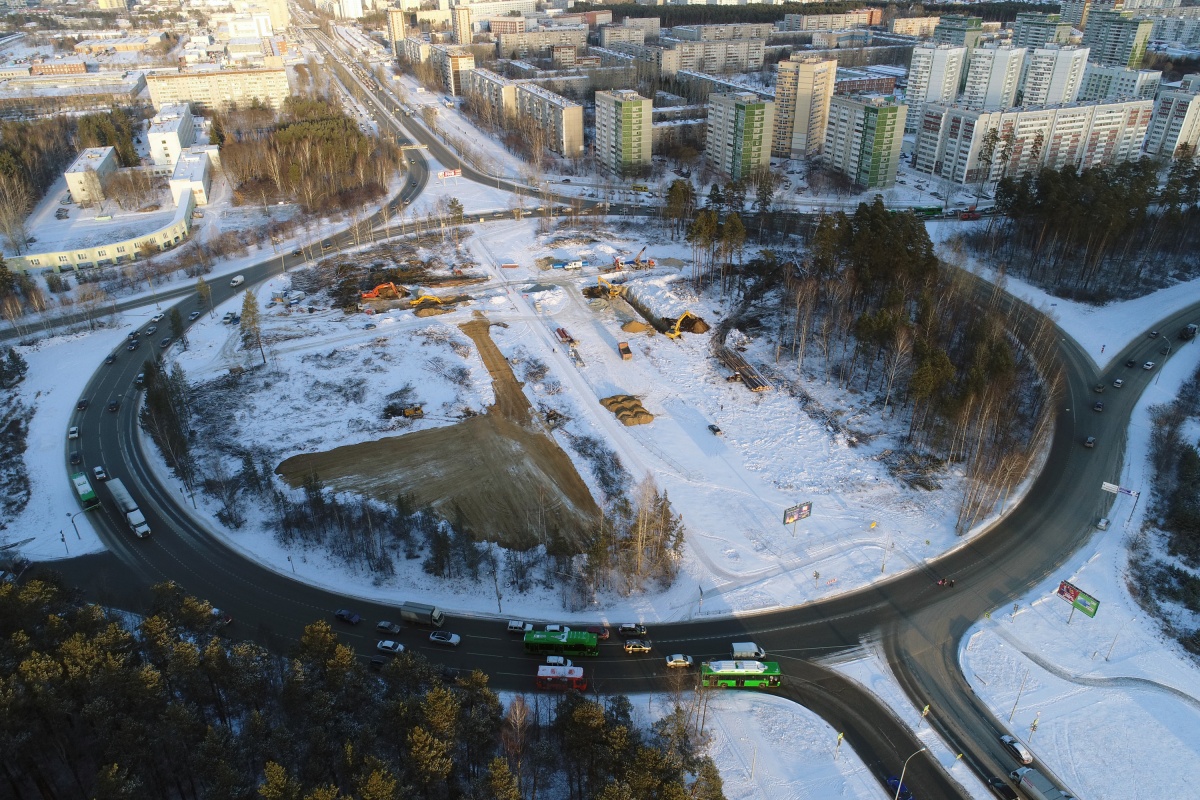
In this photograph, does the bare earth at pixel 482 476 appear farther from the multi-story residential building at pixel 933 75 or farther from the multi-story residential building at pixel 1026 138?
the multi-story residential building at pixel 933 75

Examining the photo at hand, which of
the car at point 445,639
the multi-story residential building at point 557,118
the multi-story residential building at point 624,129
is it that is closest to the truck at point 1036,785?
the car at point 445,639

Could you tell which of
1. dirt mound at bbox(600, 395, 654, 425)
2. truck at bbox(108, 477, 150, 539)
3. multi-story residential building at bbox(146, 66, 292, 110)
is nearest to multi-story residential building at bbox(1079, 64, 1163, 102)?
dirt mound at bbox(600, 395, 654, 425)

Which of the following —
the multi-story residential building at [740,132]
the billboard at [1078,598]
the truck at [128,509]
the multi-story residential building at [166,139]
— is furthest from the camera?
the multi-story residential building at [166,139]

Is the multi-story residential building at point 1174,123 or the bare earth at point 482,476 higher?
the multi-story residential building at point 1174,123

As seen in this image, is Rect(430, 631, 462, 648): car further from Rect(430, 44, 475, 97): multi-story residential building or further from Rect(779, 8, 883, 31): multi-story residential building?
Rect(779, 8, 883, 31): multi-story residential building

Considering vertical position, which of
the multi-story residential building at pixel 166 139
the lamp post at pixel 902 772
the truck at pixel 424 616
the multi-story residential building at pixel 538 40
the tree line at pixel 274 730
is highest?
the multi-story residential building at pixel 538 40

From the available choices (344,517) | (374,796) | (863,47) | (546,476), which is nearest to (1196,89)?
(863,47)

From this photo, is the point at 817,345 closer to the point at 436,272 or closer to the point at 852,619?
the point at 852,619
